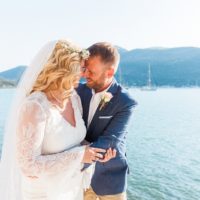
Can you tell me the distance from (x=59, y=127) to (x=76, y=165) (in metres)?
0.29

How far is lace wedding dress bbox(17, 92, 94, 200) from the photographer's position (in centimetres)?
224

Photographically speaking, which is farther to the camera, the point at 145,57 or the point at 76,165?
the point at 145,57

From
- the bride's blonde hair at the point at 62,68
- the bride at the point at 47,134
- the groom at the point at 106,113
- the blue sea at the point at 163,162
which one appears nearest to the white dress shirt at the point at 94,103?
the groom at the point at 106,113

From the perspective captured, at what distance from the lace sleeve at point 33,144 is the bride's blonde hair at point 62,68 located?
16cm

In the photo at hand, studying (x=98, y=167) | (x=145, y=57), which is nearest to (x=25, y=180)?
(x=98, y=167)

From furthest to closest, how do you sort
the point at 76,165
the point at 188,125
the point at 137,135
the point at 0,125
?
the point at 188,125 → the point at 0,125 → the point at 137,135 → the point at 76,165

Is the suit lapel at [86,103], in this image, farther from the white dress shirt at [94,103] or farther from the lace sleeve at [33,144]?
the lace sleeve at [33,144]

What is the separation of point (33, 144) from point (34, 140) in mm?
26

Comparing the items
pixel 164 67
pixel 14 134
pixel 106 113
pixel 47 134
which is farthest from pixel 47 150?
pixel 164 67

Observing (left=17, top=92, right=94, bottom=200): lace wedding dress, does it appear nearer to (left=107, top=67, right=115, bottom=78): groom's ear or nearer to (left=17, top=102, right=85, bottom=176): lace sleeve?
(left=17, top=102, right=85, bottom=176): lace sleeve

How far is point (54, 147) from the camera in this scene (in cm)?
240

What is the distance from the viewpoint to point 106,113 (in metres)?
2.73

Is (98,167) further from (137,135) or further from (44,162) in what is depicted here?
(137,135)

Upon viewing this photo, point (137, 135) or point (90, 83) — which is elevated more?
point (90, 83)
